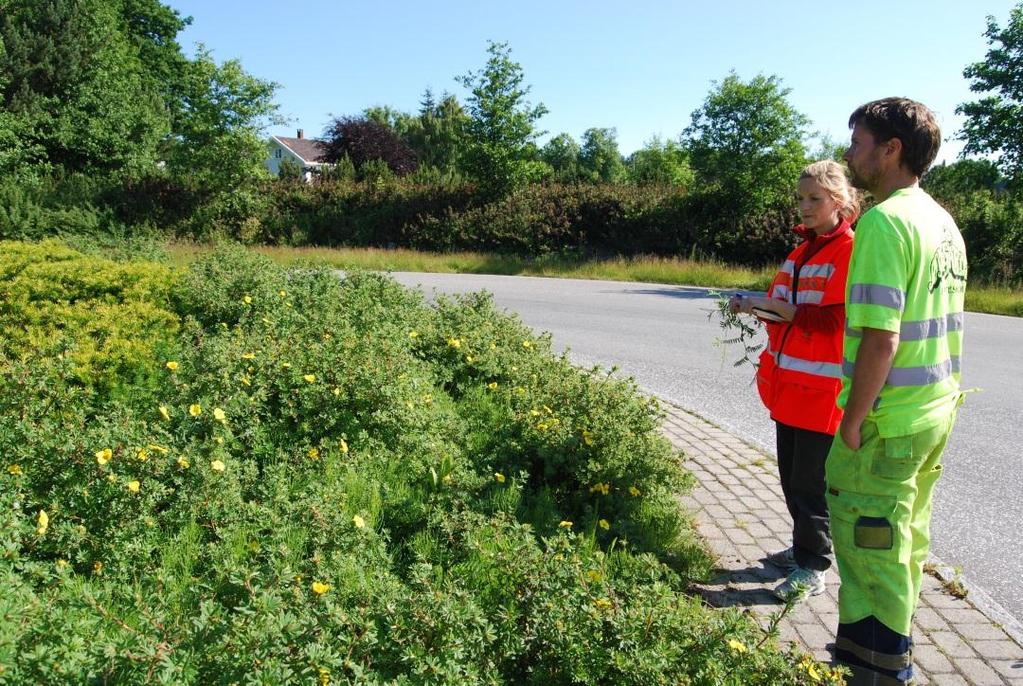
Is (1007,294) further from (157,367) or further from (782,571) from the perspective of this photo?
(157,367)

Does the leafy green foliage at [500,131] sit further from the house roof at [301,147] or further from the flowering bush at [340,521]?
the house roof at [301,147]

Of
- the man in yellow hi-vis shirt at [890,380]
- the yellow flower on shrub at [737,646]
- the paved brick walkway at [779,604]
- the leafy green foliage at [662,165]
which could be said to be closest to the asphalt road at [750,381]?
the paved brick walkway at [779,604]

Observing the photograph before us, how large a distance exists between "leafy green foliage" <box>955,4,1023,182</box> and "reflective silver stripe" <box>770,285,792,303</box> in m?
17.8

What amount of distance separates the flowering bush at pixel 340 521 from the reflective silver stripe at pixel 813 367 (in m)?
0.94

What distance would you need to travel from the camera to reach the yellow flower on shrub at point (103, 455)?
3412 millimetres

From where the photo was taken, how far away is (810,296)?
12.0 feet

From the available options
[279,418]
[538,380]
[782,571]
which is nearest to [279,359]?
[279,418]

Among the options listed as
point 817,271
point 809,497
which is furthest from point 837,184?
point 809,497

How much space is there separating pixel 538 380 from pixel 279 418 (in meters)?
1.98

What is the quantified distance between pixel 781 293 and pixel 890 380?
1371 mm

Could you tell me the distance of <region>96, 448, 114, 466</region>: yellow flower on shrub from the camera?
11.2 feet

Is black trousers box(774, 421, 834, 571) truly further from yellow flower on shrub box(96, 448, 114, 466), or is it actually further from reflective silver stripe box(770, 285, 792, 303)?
yellow flower on shrub box(96, 448, 114, 466)

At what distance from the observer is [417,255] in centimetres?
2505

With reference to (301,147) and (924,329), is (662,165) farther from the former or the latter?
(924,329)
